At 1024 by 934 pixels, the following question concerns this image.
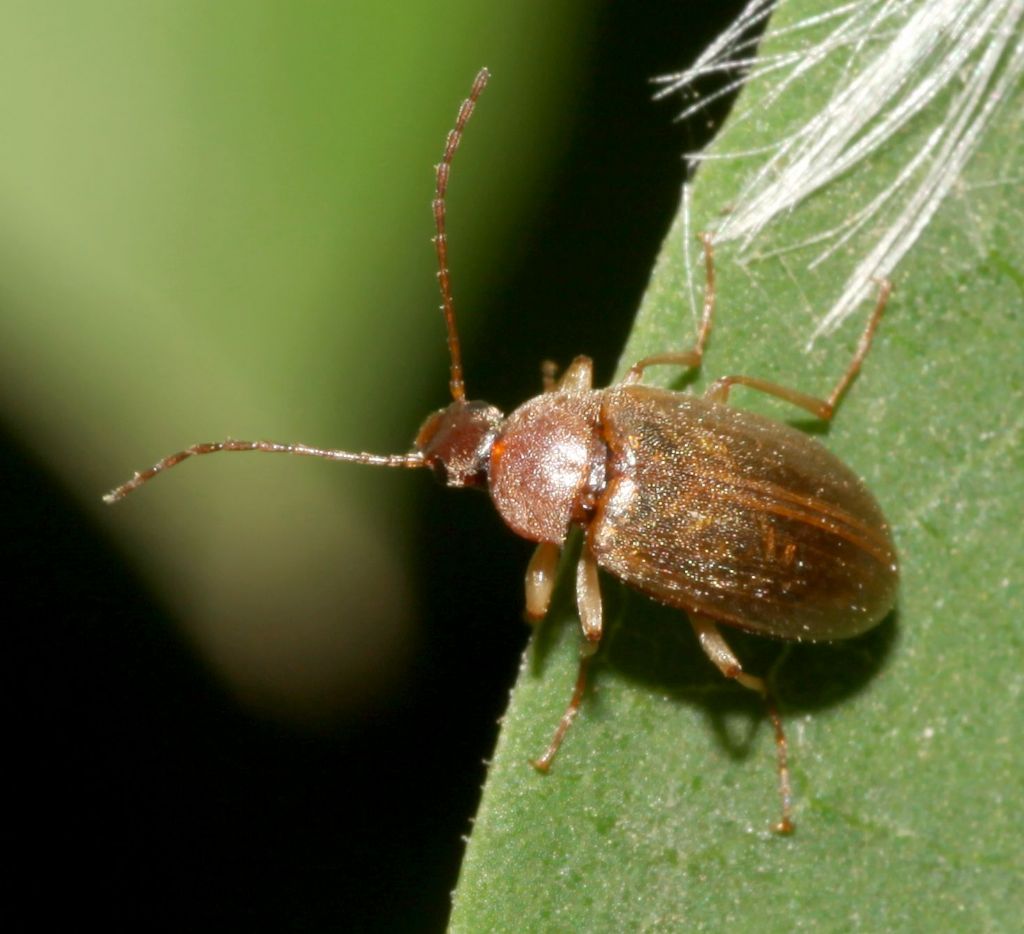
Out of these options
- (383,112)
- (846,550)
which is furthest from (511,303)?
(846,550)

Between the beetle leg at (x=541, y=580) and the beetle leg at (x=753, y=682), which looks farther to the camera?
the beetle leg at (x=541, y=580)

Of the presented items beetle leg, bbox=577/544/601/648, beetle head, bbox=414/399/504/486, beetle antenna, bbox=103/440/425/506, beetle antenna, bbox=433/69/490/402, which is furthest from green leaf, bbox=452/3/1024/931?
beetle antenna, bbox=103/440/425/506

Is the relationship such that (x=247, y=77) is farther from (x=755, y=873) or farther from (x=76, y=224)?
(x=755, y=873)

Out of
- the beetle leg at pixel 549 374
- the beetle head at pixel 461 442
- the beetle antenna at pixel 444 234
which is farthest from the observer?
the beetle leg at pixel 549 374

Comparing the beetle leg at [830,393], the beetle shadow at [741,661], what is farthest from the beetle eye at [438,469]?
the beetle leg at [830,393]

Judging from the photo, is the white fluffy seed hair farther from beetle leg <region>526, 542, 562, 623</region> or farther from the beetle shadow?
beetle leg <region>526, 542, 562, 623</region>

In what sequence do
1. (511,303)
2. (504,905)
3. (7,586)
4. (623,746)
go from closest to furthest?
(504,905) → (623,746) → (511,303) → (7,586)

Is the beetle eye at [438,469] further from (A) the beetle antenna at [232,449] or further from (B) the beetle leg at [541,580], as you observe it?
(B) the beetle leg at [541,580]
